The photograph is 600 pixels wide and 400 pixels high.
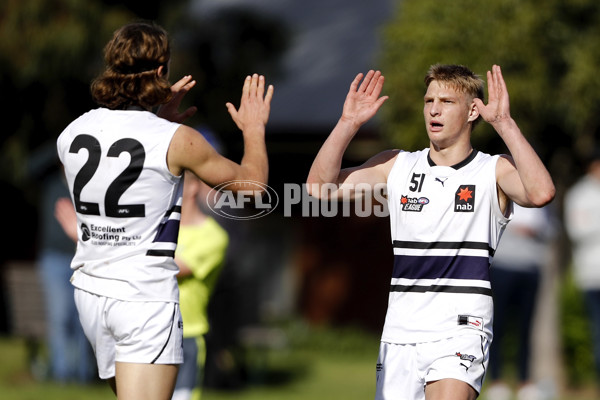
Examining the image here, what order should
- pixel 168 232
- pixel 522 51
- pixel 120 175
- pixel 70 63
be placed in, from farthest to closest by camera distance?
pixel 70 63, pixel 522 51, pixel 168 232, pixel 120 175

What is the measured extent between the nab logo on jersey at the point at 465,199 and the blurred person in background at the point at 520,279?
5084mm

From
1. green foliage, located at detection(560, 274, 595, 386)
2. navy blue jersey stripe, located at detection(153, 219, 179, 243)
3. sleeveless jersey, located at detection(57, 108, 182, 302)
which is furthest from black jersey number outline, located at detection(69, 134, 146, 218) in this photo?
green foliage, located at detection(560, 274, 595, 386)

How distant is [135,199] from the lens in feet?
15.9

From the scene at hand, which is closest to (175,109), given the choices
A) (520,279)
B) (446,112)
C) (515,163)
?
(446,112)

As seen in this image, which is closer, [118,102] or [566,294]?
[118,102]

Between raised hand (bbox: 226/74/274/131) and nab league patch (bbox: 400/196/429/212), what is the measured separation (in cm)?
86

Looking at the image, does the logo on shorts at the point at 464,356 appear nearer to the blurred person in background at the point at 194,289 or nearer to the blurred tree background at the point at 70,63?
the blurred person in background at the point at 194,289

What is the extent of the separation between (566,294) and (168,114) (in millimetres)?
9390

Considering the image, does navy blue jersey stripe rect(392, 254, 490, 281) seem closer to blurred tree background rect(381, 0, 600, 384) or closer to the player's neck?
the player's neck

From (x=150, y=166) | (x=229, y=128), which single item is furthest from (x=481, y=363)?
(x=229, y=128)

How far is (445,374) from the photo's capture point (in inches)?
201

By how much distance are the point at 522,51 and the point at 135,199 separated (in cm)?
737

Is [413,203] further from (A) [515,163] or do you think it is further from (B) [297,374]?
(B) [297,374]

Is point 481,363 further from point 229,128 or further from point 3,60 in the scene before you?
point 229,128
